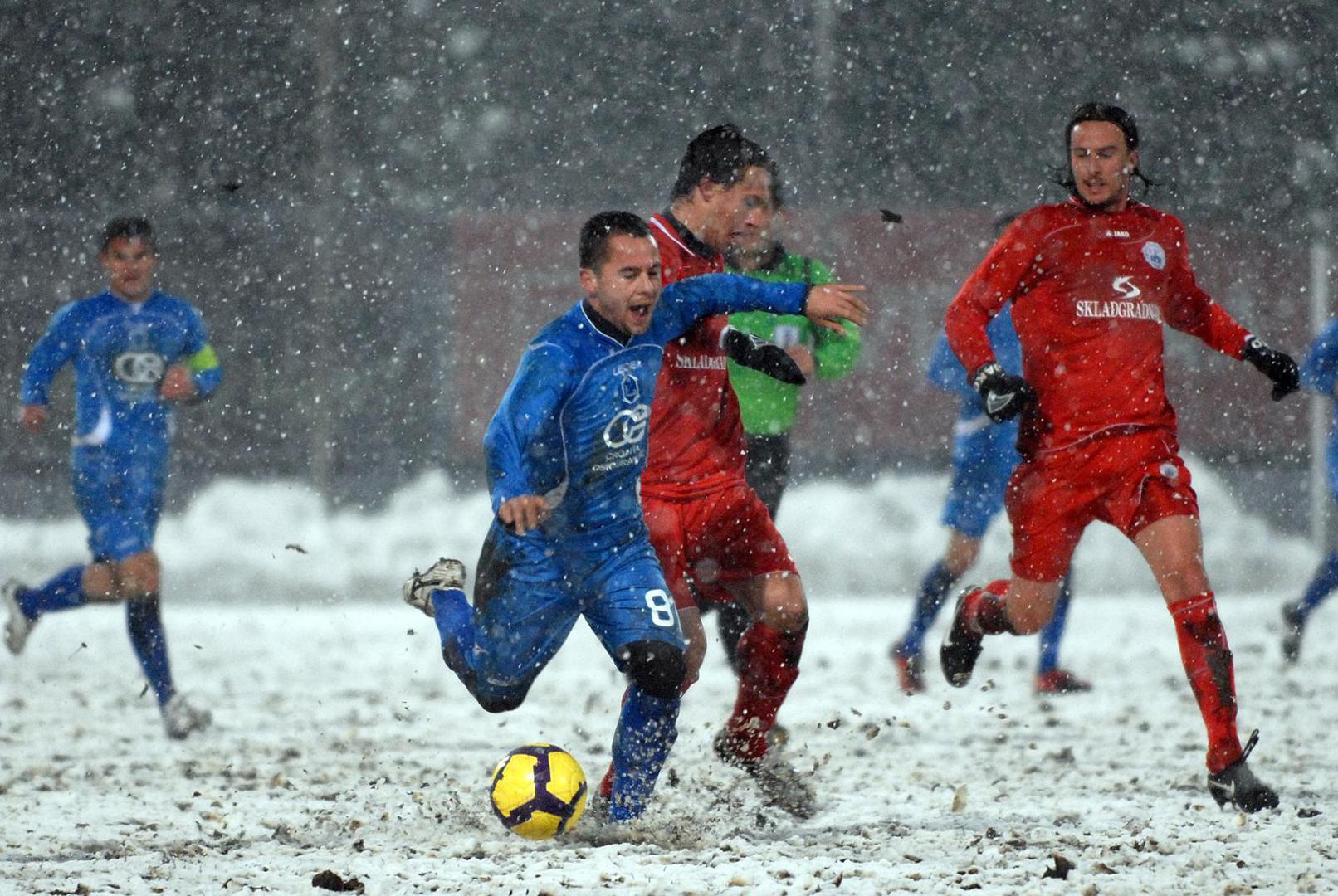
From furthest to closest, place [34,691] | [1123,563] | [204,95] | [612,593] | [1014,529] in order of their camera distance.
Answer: [204,95], [1123,563], [34,691], [1014,529], [612,593]

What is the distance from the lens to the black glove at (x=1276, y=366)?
4859mm

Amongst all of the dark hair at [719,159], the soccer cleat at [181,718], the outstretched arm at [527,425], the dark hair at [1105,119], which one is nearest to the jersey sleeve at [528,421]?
the outstretched arm at [527,425]

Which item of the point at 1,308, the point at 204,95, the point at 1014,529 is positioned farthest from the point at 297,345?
the point at 1014,529

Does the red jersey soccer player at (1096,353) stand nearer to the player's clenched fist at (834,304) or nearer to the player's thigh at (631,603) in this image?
the player's clenched fist at (834,304)

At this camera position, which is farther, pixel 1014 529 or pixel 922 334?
pixel 922 334

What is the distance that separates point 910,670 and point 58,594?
376 centimetres

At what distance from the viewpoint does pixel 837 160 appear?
13.5 meters

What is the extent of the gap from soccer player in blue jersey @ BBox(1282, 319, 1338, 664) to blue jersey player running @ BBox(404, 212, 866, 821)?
13.5ft

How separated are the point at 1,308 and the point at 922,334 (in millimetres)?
7251

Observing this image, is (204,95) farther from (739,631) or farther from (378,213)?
(739,631)

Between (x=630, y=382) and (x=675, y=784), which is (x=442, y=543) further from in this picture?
(x=630, y=382)

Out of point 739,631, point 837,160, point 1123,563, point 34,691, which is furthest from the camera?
point 837,160

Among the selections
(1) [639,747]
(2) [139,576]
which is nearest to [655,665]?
(1) [639,747]

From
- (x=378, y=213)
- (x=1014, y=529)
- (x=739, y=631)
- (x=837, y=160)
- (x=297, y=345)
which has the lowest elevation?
(x=739, y=631)
